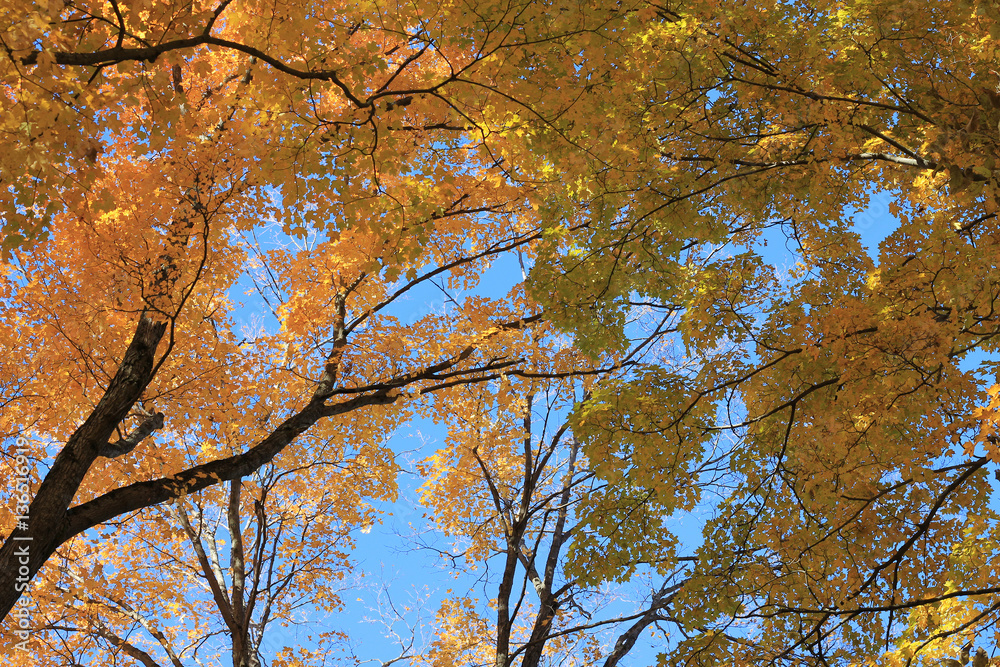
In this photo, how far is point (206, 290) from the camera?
9086mm

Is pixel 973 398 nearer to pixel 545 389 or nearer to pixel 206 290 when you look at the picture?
pixel 545 389

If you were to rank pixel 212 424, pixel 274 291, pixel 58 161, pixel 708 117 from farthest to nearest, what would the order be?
pixel 274 291, pixel 212 424, pixel 708 117, pixel 58 161

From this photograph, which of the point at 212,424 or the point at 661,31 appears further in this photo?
the point at 212,424

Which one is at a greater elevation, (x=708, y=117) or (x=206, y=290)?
(x=206, y=290)

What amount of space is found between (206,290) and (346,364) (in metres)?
2.17

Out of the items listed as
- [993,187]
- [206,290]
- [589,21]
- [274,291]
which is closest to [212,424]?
[206,290]

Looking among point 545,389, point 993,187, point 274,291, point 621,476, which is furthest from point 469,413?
point 993,187

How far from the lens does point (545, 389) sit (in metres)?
11.2

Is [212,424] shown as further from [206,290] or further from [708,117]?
[708,117]

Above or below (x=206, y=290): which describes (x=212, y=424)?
below

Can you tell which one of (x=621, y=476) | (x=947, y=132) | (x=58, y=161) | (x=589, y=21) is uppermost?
(x=589, y=21)

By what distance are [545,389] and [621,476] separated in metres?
5.55

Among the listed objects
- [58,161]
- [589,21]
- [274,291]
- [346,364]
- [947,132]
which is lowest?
[947,132]

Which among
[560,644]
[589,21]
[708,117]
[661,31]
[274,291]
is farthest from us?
[560,644]
